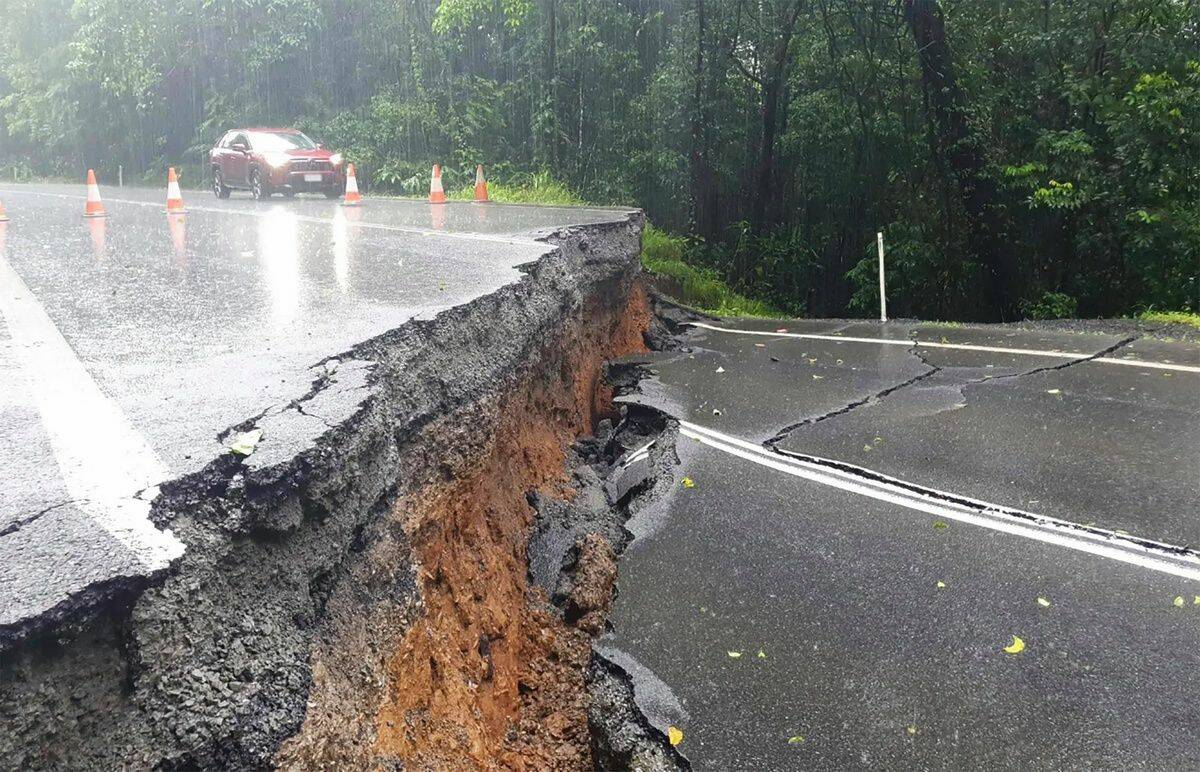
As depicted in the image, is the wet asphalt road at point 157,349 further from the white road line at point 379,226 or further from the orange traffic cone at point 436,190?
the orange traffic cone at point 436,190

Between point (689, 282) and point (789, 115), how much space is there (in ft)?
22.4

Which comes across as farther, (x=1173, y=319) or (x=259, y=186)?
(x=259, y=186)

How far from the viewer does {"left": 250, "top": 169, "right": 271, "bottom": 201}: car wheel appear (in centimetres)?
2264

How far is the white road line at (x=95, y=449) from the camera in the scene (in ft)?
9.32

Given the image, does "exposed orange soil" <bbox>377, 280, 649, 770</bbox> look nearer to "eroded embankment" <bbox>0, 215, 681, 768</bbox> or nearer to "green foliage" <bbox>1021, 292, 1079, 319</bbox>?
"eroded embankment" <bbox>0, 215, 681, 768</bbox>

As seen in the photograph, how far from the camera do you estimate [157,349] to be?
5496 mm

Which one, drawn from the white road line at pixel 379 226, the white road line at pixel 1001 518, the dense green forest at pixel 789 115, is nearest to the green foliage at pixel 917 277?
the dense green forest at pixel 789 115

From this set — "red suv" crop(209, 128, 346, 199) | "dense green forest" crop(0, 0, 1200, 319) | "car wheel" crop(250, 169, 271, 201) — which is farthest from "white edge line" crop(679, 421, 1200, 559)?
"car wheel" crop(250, 169, 271, 201)

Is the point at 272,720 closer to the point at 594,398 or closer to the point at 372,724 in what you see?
the point at 372,724

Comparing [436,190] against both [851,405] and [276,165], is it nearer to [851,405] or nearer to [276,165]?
[276,165]

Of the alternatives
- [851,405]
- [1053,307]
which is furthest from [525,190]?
[851,405]

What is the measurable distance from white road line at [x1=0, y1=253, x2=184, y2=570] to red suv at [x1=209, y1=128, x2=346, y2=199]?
17.5 m

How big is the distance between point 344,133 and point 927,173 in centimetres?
1642

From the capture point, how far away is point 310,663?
10.1 ft
